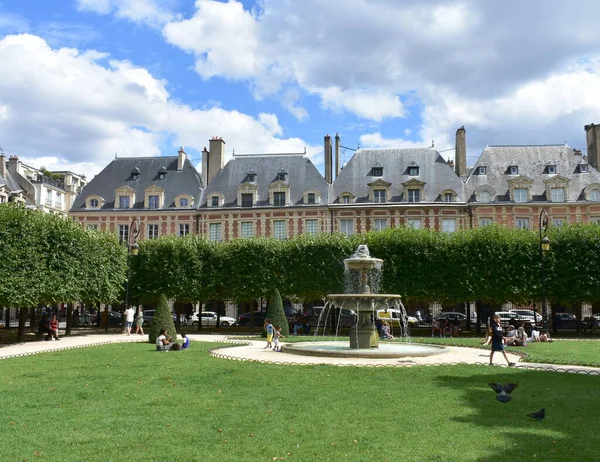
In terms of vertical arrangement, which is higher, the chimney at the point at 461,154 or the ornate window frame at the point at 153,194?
the chimney at the point at 461,154

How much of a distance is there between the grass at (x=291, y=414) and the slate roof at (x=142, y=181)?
33.6 m

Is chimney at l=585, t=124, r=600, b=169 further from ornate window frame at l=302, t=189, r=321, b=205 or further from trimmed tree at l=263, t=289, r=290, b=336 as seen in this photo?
trimmed tree at l=263, t=289, r=290, b=336

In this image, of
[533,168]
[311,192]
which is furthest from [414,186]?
[533,168]

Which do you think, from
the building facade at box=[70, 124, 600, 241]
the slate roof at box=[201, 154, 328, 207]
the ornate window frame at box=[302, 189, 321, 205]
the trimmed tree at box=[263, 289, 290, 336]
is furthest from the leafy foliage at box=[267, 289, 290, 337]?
the slate roof at box=[201, 154, 328, 207]

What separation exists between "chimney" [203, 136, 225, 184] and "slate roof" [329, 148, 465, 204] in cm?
967

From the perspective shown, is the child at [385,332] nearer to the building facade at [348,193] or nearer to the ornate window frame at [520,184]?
the building facade at [348,193]

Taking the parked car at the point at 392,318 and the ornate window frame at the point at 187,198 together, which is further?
the ornate window frame at the point at 187,198

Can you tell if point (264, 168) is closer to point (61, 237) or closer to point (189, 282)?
point (189, 282)

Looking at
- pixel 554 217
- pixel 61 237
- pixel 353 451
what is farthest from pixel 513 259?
pixel 353 451

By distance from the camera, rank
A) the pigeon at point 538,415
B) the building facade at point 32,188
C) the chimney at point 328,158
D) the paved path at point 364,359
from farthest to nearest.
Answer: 1. the building facade at point 32,188
2. the chimney at point 328,158
3. the paved path at point 364,359
4. the pigeon at point 538,415

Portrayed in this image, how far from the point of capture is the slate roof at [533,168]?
1713 inches

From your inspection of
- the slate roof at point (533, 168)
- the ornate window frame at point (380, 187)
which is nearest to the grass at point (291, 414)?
the ornate window frame at point (380, 187)

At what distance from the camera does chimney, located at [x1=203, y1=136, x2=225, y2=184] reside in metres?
47.8

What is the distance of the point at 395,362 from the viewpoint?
15.6 meters
